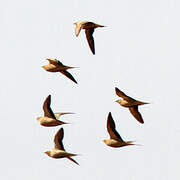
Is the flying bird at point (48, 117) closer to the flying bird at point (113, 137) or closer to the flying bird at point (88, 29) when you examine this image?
the flying bird at point (113, 137)

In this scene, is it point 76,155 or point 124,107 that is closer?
point 76,155

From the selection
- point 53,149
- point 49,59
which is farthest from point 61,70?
point 53,149

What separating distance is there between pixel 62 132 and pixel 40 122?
1790mm

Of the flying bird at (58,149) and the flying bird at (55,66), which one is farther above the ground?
the flying bird at (55,66)

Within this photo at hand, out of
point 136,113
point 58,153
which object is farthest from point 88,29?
point 58,153

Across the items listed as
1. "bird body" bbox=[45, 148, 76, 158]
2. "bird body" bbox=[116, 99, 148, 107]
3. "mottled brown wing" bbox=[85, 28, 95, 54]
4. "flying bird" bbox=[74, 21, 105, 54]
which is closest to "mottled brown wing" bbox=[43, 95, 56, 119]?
"bird body" bbox=[45, 148, 76, 158]

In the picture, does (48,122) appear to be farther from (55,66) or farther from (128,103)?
(128,103)

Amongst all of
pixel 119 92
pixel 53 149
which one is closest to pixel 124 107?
pixel 119 92

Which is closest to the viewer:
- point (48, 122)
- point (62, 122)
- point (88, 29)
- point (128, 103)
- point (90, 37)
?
point (62, 122)

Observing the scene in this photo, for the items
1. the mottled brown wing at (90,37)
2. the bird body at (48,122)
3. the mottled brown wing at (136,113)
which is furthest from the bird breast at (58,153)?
the mottled brown wing at (90,37)

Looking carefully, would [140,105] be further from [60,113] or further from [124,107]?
[60,113]

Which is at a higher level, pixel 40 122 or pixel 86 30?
pixel 86 30

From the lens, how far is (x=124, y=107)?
55812mm

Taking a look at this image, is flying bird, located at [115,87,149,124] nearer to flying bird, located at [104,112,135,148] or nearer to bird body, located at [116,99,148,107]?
bird body, located at [116,99,148,107]
